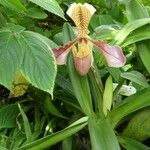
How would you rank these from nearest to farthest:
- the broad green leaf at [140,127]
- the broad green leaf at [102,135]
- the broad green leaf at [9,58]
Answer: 1. the broad green leaf at [9,58]
2. the broad green leaf at [102,135]
3. the broad green leaf at [140,127]

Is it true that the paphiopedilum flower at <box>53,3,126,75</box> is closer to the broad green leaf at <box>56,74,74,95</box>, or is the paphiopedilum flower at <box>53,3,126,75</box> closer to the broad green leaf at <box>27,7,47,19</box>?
the broad green leaf at <box>56,74,74,95</box>

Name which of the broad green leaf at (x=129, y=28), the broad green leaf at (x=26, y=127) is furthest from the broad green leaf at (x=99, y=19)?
the broad green leaf at (x=26, y=127)

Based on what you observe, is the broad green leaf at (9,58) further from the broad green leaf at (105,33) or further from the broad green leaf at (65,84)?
the broad green leaf at (105,33)

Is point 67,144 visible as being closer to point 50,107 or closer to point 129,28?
point 50,107

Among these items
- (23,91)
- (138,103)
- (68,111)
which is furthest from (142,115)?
(23,91)

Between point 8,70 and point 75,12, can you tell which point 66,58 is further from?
point 8,70

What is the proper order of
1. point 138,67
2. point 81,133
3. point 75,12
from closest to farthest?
point 75,12 → point 81,133 → point 138,67

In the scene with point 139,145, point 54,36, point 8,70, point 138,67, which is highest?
point 54,36
